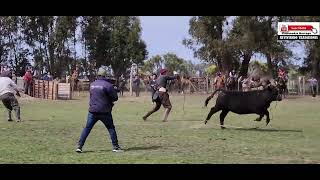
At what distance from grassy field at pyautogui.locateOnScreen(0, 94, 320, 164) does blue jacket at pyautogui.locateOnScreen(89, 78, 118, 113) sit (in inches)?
31.4

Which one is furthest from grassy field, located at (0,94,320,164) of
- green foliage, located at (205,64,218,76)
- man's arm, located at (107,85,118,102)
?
green foliage, located at (205,64,218,76)

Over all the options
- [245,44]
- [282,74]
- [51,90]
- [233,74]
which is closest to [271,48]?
[245,44]

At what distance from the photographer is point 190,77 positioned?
26.5m

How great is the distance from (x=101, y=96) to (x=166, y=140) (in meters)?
2.31

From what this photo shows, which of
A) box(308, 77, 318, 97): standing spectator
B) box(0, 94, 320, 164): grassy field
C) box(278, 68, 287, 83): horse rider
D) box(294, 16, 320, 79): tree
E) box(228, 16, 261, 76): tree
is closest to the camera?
box(0, 94, 320, 164): grassy field

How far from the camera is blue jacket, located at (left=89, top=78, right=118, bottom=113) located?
34.3 ft

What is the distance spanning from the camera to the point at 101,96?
10.5 meters

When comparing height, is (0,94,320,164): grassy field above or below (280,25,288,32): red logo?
below

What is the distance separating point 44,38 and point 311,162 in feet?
45.8

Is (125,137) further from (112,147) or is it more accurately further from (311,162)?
(311,162)

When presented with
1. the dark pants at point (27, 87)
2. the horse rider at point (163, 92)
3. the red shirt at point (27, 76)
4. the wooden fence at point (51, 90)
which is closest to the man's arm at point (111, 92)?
the horse rider at point (163, 92)

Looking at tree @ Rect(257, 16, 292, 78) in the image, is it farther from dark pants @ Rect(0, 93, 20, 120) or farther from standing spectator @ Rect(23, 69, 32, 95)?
standing spectator @ Rect(23, 69, 32, 95)

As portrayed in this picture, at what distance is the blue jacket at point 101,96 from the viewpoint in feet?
34.3
